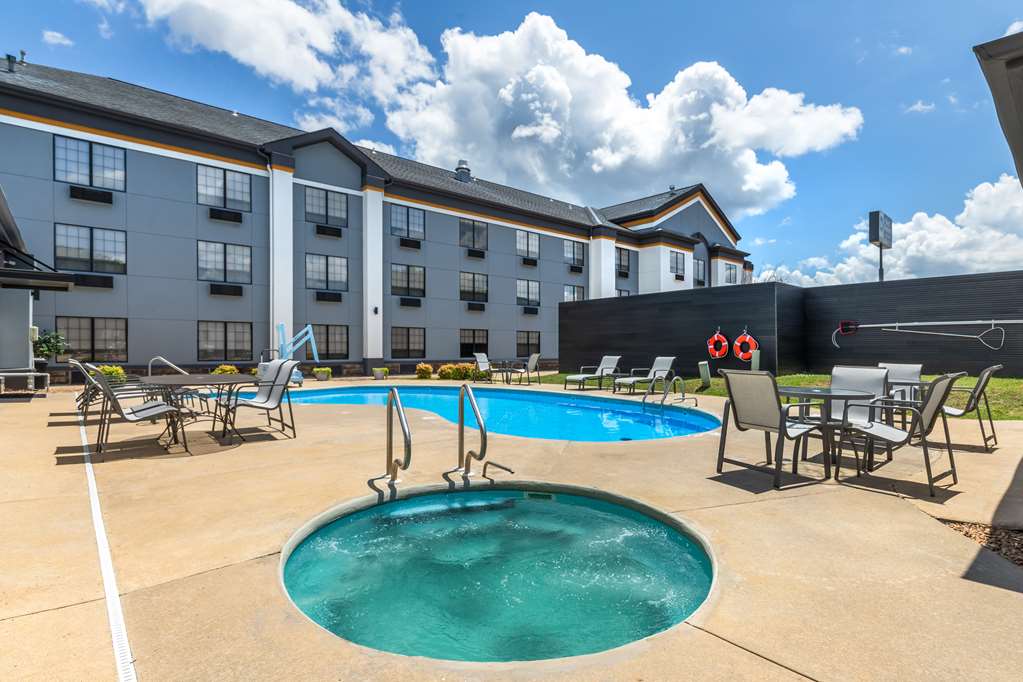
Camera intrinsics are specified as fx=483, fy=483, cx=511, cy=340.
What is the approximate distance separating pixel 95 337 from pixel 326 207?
9.15m

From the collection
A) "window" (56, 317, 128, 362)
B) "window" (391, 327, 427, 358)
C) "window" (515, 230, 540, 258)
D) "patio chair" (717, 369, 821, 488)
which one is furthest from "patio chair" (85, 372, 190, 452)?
"window" (515, 230, 540, 258)

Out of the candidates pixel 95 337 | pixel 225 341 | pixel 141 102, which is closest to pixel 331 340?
pixel 225 341

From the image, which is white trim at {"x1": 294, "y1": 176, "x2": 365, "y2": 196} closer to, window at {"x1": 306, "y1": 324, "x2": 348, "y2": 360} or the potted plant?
window at {"x1": 306, "y1": 324, "x2": 348, "y2": 360}

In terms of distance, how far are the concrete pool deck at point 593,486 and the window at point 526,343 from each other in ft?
68.5

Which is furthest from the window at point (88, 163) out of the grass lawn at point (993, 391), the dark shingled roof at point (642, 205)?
the dark shingled roof at point (642, 205)

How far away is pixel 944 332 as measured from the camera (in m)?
13.2

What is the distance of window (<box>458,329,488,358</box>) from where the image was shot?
24141mm

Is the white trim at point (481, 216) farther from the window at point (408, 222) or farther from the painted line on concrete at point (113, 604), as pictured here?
the painted line on concrete at point (113, 604)

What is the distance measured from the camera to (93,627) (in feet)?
6.72

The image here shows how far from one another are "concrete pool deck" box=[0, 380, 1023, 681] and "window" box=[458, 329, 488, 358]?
61.6ft

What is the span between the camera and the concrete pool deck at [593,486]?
181cm

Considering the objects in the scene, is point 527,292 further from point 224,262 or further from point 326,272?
point 224,262

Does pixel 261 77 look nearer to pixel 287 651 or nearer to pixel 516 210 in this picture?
pixel 516 210

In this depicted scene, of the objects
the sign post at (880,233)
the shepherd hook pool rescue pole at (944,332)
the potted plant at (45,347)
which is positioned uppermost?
the sign post at (880,233)
